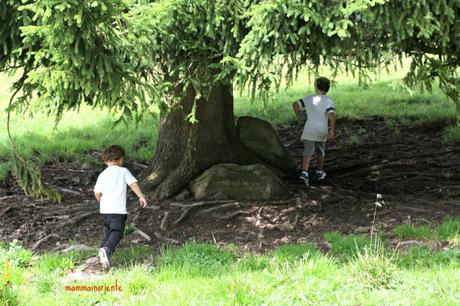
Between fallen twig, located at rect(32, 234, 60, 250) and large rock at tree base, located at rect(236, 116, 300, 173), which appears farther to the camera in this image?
large rock at tree base, located at rect(236, 116, 300, 173)

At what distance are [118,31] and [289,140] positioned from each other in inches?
274

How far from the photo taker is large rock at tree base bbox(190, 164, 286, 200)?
8.48 m

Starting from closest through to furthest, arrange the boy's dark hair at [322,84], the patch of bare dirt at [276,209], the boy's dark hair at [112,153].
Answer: the boy's dark hair at [112,153], the patch of bare dirt at [276,209], the boy's dark hair at [322,84]

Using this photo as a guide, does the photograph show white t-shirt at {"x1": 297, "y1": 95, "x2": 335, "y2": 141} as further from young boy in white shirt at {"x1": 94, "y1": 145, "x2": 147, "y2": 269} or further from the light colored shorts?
young boy in white shirt at {"x1": 94, "y1": 145, "x2": 147, "y2": 269}

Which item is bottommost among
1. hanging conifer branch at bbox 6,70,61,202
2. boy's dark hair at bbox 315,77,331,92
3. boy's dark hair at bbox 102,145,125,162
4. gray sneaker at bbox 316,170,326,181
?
gray sneaker at bbox 316,170,326,181

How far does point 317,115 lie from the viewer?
30.2 feet

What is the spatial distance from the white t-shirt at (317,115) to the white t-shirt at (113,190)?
365 cm

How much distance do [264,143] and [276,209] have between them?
2066 mm

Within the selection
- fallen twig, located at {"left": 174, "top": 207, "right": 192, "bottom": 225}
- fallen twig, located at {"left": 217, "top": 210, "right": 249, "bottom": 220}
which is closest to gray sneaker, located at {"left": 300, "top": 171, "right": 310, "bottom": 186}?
fallen twig, located at {"left": 217, "top": 210, "right": 249, "bottom": 220}

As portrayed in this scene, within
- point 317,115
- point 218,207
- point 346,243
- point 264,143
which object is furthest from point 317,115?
point 346,243

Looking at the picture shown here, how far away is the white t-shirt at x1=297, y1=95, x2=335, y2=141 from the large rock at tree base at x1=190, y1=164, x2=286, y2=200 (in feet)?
3.13

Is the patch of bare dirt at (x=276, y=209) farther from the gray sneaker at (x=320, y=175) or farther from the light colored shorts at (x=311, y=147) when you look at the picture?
the light colored shorts at (x=311, y=147)

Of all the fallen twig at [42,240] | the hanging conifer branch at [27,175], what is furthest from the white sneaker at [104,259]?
the hanging conifer branch at [27,175]

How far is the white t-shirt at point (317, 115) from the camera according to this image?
916 cm
